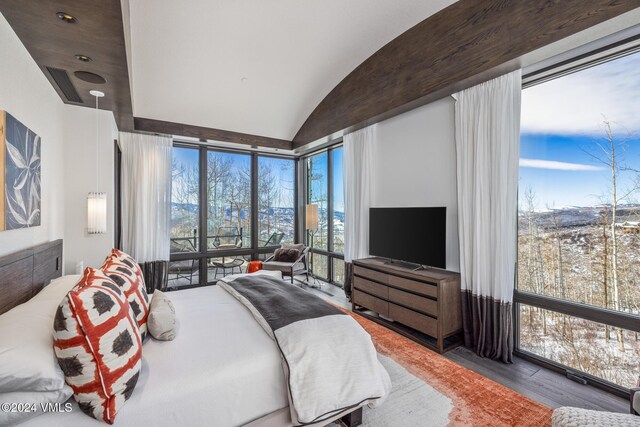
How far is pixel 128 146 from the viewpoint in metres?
4.49

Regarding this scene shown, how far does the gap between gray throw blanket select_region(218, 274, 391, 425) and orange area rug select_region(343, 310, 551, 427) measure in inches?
26.8

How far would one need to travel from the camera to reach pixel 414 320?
303 centimetres

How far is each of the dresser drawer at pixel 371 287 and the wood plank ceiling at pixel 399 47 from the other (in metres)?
2.09

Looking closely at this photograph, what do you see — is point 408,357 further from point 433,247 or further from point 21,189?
point 21,189

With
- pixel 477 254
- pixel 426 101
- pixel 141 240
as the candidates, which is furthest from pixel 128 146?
pixel 477 254

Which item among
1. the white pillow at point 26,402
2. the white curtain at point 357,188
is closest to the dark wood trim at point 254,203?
the white curtain at point 357,188

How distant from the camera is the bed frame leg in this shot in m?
1.76

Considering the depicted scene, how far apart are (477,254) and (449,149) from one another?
3.86 ft

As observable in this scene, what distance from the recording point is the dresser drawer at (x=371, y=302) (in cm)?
340

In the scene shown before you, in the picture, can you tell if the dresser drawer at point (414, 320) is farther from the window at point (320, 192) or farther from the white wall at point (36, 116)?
the white wall at point (36, 116)

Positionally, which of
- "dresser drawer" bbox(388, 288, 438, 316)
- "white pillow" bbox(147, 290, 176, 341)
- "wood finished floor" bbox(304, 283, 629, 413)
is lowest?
"wood finished floor" bbox(304, 283, 629, 413)

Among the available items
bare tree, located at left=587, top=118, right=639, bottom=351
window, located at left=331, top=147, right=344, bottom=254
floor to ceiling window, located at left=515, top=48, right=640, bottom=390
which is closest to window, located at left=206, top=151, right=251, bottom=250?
window, located at left=331, top=147, right=344, bottom=254

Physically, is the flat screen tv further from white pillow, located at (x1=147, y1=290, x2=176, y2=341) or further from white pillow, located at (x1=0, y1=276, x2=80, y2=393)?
white pillow, located at (x1=0, y1=276, x2=80, y2=393)

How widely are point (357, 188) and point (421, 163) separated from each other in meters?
1.13
